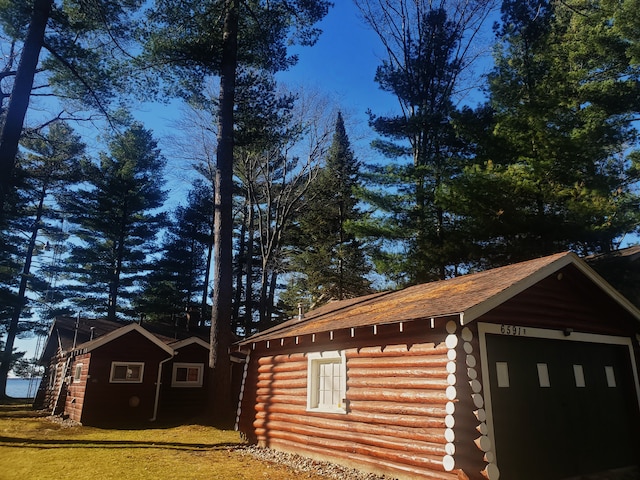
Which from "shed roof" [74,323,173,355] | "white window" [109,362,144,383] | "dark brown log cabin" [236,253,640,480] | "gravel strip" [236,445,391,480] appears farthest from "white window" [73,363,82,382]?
"dark brown log cabin" [236,253,640,480]

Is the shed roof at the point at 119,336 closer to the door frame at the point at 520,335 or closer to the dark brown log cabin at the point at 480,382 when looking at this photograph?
the dark brown log cabin at the point at 480,382

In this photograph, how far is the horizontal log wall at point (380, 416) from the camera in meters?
7.13

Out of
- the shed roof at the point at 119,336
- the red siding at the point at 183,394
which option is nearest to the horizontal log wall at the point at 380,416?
the shed roof at the point at 119,336

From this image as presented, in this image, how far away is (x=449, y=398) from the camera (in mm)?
6781

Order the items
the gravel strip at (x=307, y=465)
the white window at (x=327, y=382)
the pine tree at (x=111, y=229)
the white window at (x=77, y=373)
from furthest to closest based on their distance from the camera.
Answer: the pine tree at (x=111, y=229), the white window at (x=77, y=373), the white window at (x=327, y=382), the gravel strip at (x=307, y=465)

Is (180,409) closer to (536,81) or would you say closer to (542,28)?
(536,81)

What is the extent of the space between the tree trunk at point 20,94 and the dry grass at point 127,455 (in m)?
6.34

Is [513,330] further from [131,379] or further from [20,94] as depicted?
[131,379]

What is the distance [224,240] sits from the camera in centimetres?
1622

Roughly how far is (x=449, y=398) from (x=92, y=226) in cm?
3411

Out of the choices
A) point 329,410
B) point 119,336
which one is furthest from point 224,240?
point 329,410

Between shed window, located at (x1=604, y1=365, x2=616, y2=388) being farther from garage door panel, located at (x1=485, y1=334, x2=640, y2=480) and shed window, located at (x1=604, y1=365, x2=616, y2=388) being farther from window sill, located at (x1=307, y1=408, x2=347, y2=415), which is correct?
window sill, located at (x1=307, y1=408, x2=347, y2=415)

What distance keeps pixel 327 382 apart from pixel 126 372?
11.7m

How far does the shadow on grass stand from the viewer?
36.7 ft
